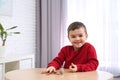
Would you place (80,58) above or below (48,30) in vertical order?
below

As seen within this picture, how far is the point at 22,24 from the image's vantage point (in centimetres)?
301

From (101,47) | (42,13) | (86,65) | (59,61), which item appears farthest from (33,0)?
(86,65)

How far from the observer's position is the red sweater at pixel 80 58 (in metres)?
1.41

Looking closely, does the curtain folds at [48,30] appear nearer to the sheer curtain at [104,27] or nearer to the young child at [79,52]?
the sheer curtain at [104,27]

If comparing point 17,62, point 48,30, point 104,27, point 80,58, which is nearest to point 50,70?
point 80,58

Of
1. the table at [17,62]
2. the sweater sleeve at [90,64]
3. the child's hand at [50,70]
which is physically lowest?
the table at [17,62]

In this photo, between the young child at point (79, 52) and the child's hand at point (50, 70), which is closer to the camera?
the child's hand at point (50, 70)

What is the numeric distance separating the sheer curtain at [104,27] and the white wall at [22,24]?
2.52 feet

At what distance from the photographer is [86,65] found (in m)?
1.37

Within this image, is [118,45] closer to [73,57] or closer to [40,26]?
[40,26]

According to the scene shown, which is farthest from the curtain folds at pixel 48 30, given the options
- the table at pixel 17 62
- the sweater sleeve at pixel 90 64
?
the sweater sleeve at pixel 90 64

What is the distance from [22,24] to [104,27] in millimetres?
1190

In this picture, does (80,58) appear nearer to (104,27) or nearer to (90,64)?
(90,64)

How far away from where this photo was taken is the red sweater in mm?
1410
